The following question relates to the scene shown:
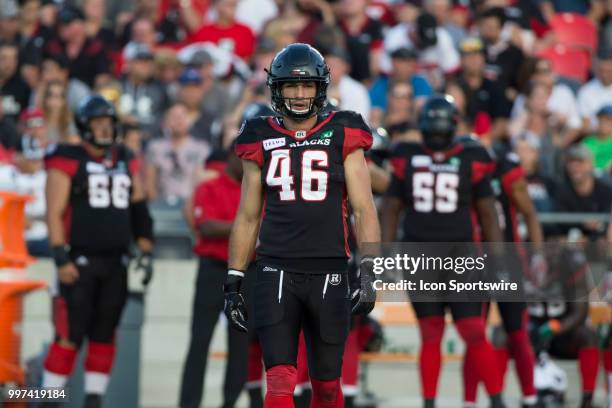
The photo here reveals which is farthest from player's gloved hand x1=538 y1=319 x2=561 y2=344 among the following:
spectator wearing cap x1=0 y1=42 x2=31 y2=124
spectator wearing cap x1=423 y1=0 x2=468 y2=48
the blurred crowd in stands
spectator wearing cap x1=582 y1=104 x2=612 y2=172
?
spectator wearing cap x1=0 y1=42 x2=31 y2=124

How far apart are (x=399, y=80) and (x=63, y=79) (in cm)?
337

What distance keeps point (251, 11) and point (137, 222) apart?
552 centimetres

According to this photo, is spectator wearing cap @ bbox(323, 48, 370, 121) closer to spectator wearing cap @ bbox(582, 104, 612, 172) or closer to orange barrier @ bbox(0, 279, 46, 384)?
spectator wearing cap @ bbox(582, 104, 612, 172)

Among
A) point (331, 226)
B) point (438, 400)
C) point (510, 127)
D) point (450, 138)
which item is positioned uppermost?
point (510, 127)

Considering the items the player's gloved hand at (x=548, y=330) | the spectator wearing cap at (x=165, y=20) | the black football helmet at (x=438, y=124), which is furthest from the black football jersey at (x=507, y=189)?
the spectator wearing cap at (x=165, y=20)

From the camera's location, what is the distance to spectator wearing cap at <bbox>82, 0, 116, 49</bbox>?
15.2 meters

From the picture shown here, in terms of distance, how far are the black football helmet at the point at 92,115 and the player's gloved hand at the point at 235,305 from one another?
2.97 meters

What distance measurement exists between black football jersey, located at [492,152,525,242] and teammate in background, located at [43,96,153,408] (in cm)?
267

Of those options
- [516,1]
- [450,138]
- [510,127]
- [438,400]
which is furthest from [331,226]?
[516,1]

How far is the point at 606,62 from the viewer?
14.4 m

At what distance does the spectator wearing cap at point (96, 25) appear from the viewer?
15164 millimetres

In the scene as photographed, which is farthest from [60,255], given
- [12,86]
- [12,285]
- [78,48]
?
[78,48]

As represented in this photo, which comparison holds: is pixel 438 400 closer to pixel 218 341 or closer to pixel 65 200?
pixel 218 341

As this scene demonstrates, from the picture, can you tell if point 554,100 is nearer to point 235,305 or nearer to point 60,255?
point 60,255
